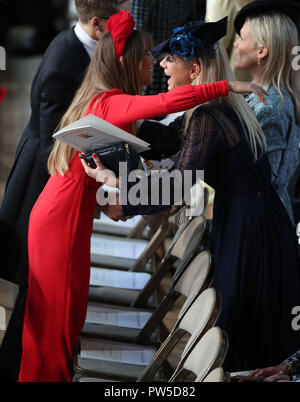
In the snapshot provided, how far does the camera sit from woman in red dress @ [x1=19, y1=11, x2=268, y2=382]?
2986 mm

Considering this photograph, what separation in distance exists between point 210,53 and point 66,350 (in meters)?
1.27

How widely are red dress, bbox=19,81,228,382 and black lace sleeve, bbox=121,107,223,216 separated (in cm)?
28

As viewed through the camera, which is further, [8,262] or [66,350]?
[8,262]

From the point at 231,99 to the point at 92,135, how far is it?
0.53m

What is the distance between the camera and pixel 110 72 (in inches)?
118

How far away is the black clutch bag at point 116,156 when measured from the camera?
2812 mm

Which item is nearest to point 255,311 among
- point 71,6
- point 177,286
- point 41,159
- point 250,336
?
point 250,336

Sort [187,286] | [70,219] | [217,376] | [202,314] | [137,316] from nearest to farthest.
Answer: [217,376]
[202,314]
[70,219]
[187,286]
[137,316]

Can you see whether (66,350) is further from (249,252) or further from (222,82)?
(222,82)

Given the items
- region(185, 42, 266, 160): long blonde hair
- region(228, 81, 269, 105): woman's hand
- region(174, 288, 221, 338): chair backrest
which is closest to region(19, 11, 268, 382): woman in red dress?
region(185, 42, 266, 160): long blonde hair

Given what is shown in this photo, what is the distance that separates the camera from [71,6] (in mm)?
9336

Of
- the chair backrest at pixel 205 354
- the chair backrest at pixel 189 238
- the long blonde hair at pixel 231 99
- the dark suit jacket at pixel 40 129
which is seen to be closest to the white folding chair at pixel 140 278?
the chair backrest at pixel 189 238

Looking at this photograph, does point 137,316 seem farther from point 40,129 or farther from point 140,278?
point 40,129

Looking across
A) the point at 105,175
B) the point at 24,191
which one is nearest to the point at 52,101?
the point at 24,191
